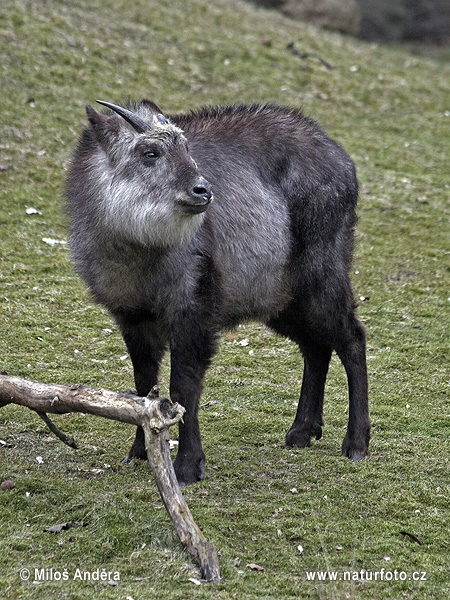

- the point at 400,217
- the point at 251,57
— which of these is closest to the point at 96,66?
the point at 251,57

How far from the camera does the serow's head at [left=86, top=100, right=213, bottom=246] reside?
431 cm

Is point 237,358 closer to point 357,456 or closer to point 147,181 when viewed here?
point 357,456

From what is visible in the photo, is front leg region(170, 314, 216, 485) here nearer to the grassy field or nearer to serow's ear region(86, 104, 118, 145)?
the grassy field

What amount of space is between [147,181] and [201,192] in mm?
325

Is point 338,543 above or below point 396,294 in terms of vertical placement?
above

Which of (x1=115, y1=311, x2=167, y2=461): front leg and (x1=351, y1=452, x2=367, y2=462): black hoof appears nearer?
(x1=115, y1=311, x2=167, y2=461): front leg

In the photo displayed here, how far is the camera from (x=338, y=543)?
397 cm

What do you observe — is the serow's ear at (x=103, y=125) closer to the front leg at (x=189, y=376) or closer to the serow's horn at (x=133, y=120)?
the serow's horn at (x=133, y=120)

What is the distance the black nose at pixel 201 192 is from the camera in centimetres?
424

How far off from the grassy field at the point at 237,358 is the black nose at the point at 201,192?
5.28 ft

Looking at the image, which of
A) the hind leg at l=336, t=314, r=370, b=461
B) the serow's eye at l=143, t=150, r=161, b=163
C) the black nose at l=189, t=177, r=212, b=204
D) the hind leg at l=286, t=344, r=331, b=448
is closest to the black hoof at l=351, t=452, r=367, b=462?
the hind leg at l=336, t=314, r=370, b=461

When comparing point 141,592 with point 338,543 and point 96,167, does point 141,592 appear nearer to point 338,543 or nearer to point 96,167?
point 338,543

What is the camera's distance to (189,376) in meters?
4.69

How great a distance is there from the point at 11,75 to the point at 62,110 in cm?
99
